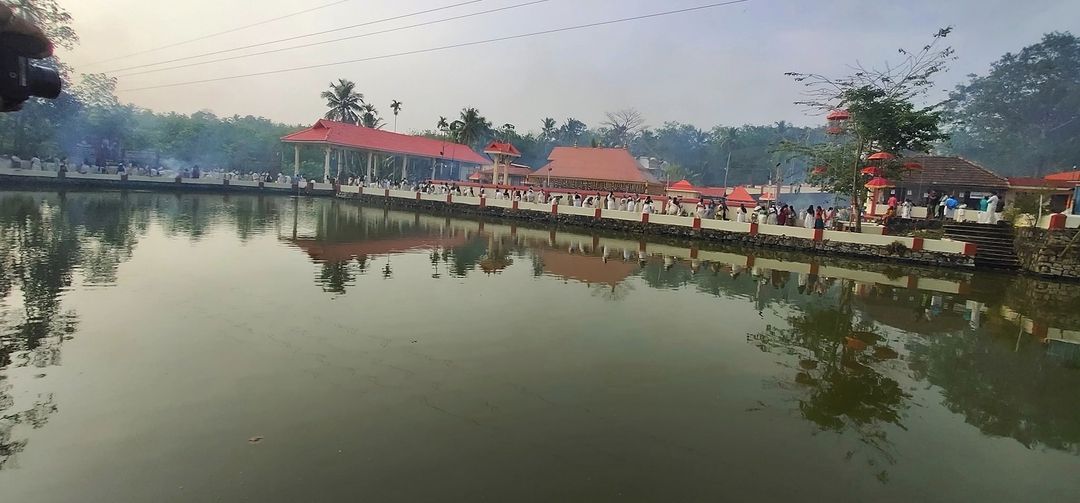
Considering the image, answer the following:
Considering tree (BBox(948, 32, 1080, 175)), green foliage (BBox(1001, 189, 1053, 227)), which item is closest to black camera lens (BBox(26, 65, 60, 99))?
green foliage (BBox(1001, 189, 1053, 227))

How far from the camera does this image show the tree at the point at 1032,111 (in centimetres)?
4212

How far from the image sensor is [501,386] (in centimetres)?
577

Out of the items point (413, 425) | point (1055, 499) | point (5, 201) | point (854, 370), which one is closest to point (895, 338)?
point (854, 370)

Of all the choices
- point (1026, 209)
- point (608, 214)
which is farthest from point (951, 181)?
point (608, 214)

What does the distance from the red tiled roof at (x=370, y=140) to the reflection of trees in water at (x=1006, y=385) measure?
32.5 metres

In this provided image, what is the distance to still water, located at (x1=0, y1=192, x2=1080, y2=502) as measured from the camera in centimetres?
412

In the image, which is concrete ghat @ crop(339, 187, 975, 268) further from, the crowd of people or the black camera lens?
the black camera lens

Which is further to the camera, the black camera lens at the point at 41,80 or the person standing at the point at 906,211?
the person standing at the point at 906,211

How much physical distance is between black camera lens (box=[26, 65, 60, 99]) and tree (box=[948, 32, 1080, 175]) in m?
55.5

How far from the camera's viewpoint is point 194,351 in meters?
6.29

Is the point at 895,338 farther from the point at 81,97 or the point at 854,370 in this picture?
the point at 81,97

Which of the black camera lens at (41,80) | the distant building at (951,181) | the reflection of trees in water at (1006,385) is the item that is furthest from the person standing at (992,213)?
the black camera lens at (41,80)

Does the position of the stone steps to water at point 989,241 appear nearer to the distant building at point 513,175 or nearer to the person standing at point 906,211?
the person standing at point 906,211

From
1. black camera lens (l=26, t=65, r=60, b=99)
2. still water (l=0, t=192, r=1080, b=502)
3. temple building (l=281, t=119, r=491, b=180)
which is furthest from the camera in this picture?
temple building (l=281, t=119, r=491, b=180)
